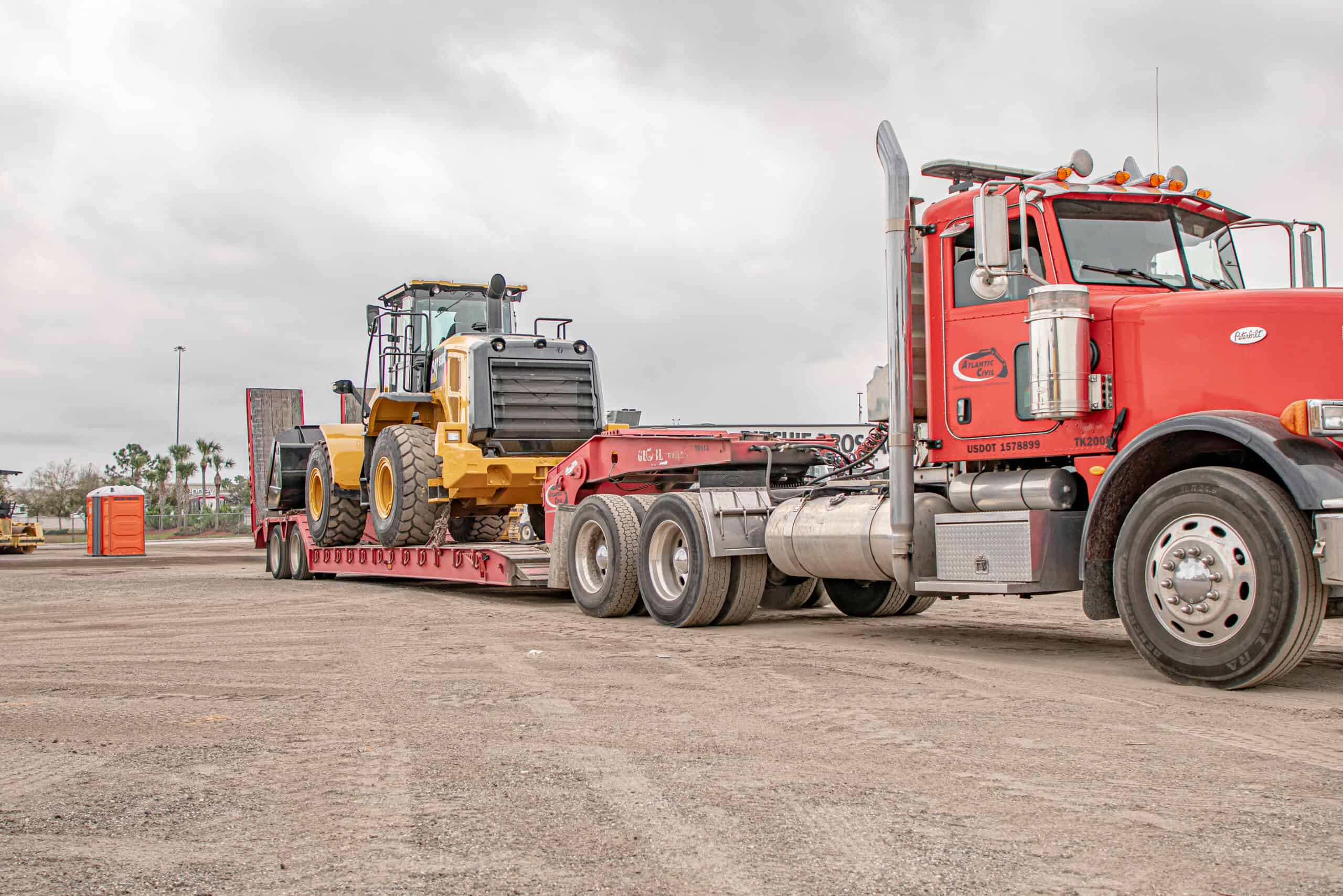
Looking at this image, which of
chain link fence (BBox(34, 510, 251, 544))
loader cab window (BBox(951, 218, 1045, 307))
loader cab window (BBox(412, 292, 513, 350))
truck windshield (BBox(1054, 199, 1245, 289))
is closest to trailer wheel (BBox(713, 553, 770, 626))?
loader cab window (BBox(951, 218, 1045, 307))

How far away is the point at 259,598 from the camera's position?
14.4 m

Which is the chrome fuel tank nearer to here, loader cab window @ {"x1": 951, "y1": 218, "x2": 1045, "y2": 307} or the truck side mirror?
loader cab window @ {"x1": 951, "y1": 218, "x2": 1045, "y2": 307}

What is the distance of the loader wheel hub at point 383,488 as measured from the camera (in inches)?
603

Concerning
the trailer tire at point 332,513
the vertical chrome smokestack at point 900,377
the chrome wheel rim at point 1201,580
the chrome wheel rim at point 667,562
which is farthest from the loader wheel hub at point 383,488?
the chrome wheel rim at point 1201,580

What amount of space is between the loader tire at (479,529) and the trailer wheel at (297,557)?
7.56 ft

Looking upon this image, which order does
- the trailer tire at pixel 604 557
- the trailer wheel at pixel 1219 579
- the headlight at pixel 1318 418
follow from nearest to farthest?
the trailer wheel at pixel 1219 579, the headlight at pixel 1318 418, the trailer tire at pixel 604 557

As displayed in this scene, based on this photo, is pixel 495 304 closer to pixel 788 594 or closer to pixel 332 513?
pixel 332 513

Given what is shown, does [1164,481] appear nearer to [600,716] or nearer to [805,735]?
[805,735]

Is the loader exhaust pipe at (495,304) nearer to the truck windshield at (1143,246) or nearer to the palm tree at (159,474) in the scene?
the truck windshield at (1143,246)

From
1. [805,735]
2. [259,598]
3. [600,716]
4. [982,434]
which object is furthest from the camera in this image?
[259,598]

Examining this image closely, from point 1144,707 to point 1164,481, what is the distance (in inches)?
53.3

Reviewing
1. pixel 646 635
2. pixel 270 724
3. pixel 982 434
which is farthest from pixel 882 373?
pixel 270 724

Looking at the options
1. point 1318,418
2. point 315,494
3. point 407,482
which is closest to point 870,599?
point 1318,418

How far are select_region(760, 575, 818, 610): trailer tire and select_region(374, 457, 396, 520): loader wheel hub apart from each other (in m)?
5.34
